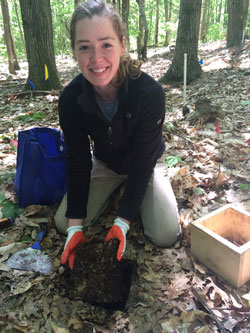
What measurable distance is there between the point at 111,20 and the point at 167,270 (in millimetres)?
1725

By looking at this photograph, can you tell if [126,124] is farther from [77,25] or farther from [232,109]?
[232,109]

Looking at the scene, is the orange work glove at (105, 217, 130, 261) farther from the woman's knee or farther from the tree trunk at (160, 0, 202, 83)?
the tree trunk at (160, 0, 202, 83)

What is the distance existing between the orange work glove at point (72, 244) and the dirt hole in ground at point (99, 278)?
10 centimetres

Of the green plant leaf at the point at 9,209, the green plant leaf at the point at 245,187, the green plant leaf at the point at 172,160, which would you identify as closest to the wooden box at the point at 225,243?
the green plant leaf at the point at 245,187

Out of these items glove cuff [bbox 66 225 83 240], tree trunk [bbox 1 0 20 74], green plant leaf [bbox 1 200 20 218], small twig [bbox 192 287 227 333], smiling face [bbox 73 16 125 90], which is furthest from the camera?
tree trunk [bbox 1 0 20 74]

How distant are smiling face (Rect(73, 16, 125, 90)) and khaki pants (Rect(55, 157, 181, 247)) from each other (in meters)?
0.98

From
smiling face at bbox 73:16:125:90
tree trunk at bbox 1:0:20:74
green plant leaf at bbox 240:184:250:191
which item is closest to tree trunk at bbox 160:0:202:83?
green plant leaf at bbox 240:184:250:191

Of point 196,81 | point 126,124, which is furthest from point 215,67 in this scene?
point 126,124

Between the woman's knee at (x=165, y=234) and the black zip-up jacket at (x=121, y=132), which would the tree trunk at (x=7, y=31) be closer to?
the black zip-up jacket at (x=121, y=132)

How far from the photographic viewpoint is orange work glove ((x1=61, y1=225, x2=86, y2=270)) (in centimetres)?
187

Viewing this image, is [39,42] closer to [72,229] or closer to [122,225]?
[72,229]

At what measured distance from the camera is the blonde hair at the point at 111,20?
1660 mm

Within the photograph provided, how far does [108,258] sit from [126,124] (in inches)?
37.0

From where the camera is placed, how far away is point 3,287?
185cm
